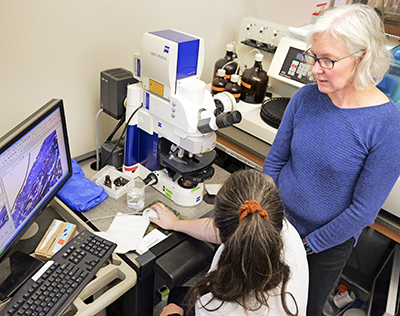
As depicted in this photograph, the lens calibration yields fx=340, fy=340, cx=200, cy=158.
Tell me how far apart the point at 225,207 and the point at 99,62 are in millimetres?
1197

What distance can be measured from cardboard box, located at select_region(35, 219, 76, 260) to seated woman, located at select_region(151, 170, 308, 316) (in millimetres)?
534

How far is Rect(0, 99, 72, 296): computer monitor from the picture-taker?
0.93m

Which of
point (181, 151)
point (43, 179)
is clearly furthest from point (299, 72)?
point (43, 179)

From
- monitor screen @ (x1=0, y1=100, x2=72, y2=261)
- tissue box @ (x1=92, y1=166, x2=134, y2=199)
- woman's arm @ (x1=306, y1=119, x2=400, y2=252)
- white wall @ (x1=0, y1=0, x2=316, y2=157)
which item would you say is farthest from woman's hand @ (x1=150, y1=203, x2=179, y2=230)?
white wall @ (x1=0, y1=0, x2=316, y2=157)

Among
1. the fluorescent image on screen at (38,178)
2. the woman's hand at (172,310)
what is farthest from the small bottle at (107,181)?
the woman's hand at (172,310)

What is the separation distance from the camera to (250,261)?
775 mm

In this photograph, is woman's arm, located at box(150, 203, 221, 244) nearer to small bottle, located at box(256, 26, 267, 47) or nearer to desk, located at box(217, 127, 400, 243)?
desk, located at box(217, 127, 400, 243)

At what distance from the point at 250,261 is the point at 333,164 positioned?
52 centimetres

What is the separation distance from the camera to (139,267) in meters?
1.15

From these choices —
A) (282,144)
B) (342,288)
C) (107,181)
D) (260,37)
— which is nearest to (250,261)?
(282,144)

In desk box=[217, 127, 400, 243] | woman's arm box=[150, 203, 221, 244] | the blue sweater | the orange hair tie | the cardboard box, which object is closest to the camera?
the orange hair tie

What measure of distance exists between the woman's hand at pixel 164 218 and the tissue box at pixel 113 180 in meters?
0.17

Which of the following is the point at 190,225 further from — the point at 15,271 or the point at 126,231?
the point at 15,271

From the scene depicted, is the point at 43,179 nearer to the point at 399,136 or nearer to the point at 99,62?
the point at 99,62
